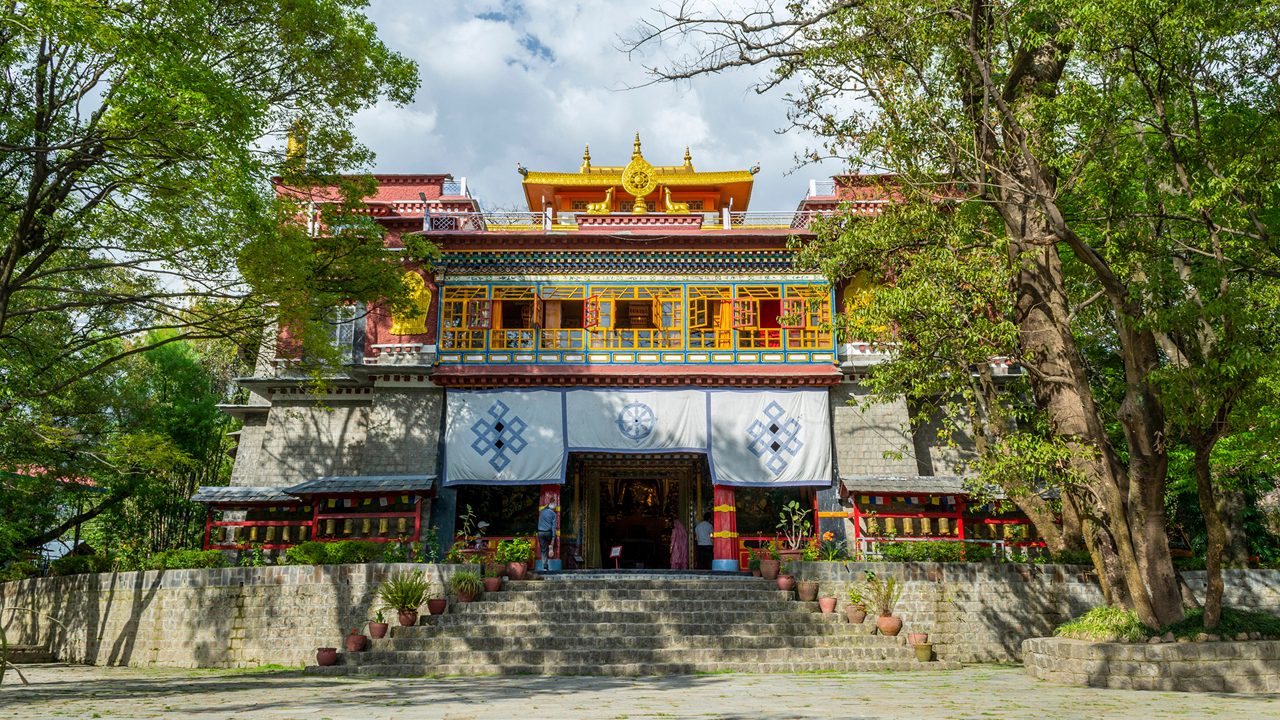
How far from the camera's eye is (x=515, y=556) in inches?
536

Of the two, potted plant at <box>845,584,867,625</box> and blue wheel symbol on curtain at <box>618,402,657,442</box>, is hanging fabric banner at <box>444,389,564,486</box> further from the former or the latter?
potted plant at <box>845,584,867,625</box>

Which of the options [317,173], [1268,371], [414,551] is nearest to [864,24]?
[1268,371]

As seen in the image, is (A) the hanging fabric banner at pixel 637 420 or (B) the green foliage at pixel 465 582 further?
(A) the hanging fabric banner at pixel 637 420

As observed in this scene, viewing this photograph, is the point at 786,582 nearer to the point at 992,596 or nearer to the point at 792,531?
the point at 792,531

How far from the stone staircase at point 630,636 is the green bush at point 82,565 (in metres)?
6.95

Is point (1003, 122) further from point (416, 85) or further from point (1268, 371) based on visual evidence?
point (416, 85)

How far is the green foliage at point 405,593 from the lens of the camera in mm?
11773

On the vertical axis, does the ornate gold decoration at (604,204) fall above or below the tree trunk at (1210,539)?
above

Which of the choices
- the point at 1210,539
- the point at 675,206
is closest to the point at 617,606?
the point at 1210,539

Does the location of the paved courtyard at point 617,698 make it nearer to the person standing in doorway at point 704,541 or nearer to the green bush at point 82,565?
the green bush at point 82,565

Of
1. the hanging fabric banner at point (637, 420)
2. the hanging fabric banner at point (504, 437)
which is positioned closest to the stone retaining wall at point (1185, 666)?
the hanging fabric banner at point (637, 420)

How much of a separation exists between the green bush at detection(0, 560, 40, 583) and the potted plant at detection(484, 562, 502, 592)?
35.9 feet

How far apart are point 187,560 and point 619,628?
292 inches

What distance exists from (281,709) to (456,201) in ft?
46.3
